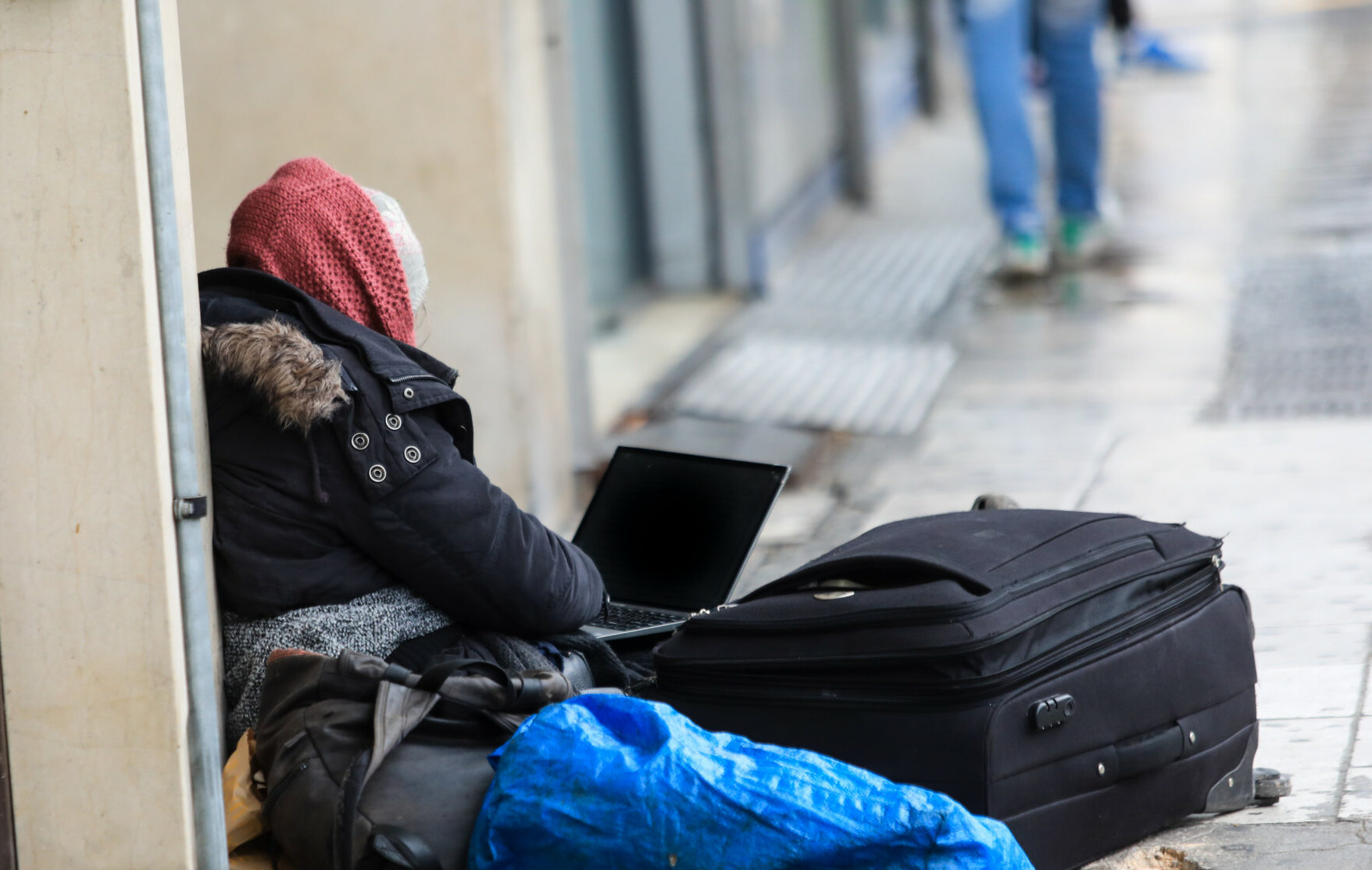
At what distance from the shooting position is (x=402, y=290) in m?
2.71

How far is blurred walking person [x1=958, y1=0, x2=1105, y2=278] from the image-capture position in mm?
6875

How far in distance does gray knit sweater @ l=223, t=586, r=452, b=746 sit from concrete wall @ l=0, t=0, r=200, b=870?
0.27 meters

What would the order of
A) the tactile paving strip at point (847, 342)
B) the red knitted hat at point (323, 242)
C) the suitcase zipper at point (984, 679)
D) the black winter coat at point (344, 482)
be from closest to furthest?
1. the suitcase zipper at point (984, 679)
2. the black winter coat at point (344, 482)
3. the red knitted hat at point (323, 242)
4. the tactile paving strip at point (847, 342)

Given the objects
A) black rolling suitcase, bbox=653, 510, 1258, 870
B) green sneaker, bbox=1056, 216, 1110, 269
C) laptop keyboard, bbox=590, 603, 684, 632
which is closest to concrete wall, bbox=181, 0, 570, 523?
laptop keyboard, bbox=590, 603, 684, 632

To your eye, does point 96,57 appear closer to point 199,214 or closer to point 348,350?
point 348,350

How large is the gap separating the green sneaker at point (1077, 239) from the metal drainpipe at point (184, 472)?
17.8 ft

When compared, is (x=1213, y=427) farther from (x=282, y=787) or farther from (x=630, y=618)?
(x=282, y=787)

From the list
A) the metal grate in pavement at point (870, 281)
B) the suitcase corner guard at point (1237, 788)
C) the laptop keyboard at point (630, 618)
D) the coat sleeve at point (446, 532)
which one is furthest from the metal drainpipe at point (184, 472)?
the metal grate in pavement at point (870, 281)

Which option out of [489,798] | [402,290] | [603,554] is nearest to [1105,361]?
[603,554]

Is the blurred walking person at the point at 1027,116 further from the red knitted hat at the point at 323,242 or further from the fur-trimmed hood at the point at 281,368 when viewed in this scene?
the fur-trimmed hood at the point at 281,368

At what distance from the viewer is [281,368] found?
238cm

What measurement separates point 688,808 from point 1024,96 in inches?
209

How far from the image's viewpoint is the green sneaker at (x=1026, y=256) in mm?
6961

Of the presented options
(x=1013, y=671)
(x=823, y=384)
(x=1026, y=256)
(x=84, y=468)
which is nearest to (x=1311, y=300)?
(x=1026, y=256)
